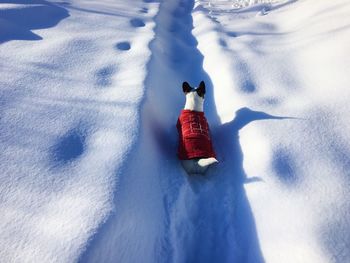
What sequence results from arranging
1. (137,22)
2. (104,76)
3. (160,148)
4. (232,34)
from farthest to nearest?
(137,22) < (232,34) < (104,76) < (160,148)

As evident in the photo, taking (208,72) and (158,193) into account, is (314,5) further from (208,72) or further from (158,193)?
(158,193)

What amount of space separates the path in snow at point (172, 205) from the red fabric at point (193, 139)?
7.3 inches

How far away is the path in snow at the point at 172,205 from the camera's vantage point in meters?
1.64

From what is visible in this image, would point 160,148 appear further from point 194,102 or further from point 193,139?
point 194,102

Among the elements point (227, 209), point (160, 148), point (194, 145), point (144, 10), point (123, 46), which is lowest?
point (227, 209)

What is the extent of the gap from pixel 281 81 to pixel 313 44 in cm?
99

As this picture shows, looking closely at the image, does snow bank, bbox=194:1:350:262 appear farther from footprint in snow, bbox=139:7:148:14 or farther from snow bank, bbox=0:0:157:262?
footprint in snow, bbox=139:7:148:14

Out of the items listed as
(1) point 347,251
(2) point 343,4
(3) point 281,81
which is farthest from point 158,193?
(2) point 343,4

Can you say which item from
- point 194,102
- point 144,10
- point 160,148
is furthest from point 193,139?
point 144,10

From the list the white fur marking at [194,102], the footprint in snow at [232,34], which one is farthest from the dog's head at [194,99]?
the footprint in snow at [232,34]

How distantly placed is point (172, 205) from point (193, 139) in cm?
54

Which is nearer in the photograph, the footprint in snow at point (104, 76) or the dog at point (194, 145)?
the dog at point (194, 145)

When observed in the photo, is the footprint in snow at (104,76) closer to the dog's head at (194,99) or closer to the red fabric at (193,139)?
the dog's head at (194,99)

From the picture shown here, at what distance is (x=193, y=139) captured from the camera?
2.23 m
